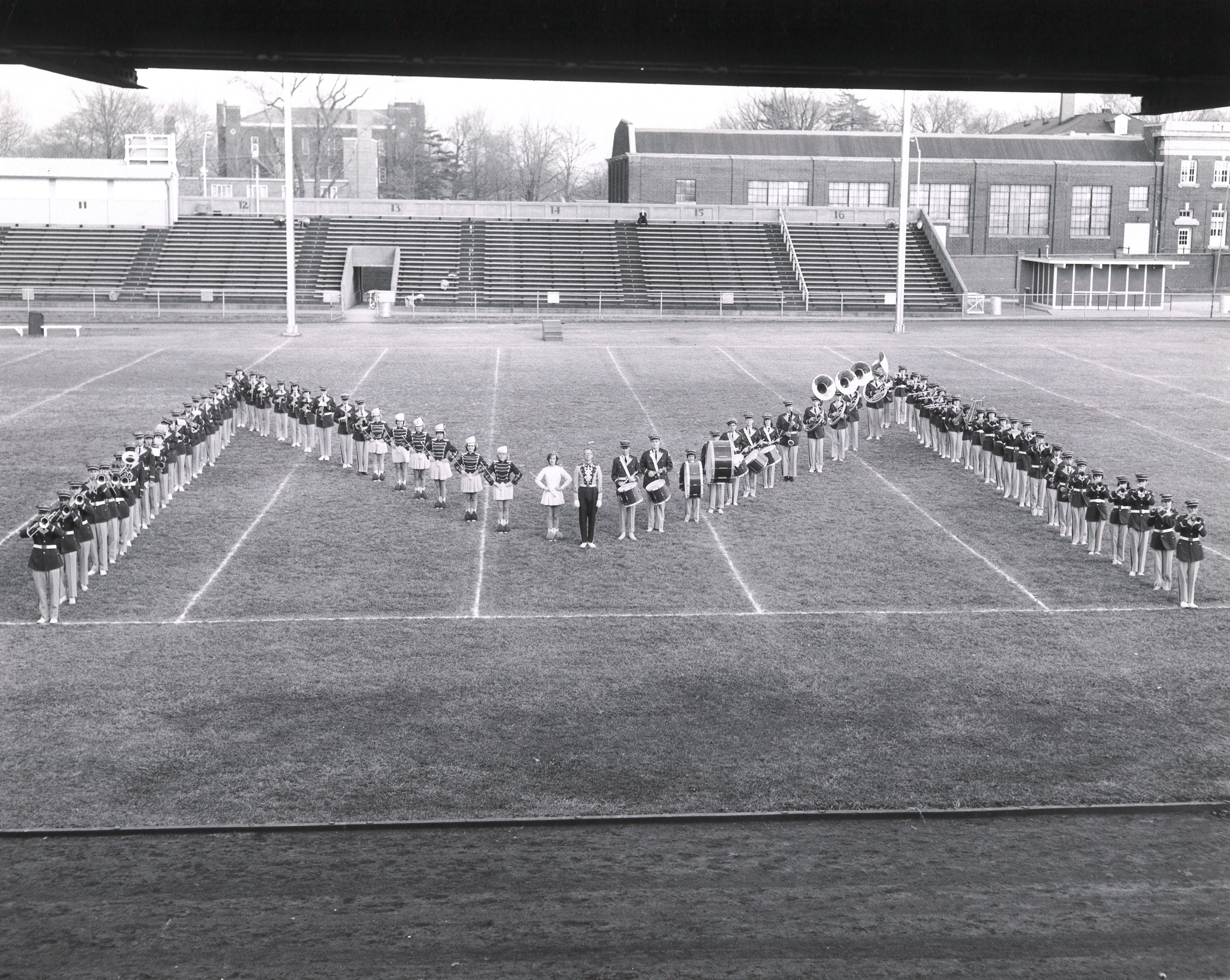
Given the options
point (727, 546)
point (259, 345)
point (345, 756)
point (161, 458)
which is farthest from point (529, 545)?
point (259, 345)

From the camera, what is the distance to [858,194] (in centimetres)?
7138

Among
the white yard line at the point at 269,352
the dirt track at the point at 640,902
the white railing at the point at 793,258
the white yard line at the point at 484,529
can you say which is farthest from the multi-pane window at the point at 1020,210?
the dirt track at the point at 640,902

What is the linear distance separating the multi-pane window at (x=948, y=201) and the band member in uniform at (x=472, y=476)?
52710mm

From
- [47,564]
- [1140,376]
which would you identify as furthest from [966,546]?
[1140,376]

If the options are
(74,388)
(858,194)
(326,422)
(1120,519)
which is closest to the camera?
(1120,519)

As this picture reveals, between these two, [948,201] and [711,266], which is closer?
[711,266]

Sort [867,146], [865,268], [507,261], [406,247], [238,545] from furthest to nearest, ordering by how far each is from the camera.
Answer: [867,146] → [406,247] → [865,268] → [507,261] → [238,545]

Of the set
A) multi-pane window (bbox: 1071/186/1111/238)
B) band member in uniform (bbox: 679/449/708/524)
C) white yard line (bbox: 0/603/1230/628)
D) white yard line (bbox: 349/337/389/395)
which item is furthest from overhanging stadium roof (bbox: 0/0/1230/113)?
multi-pane window (bbox: 1071/186/1111/238)

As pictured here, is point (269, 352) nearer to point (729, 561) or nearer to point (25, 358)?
point (25, 358)

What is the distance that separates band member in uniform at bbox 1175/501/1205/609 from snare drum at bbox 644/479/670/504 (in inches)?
284

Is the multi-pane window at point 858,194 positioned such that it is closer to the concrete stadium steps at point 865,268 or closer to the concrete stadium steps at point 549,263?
the concrete stadium steps at point 865,268

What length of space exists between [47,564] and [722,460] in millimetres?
10364

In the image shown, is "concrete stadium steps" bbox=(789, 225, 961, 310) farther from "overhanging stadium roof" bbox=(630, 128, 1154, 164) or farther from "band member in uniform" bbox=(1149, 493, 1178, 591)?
"band member in uniform" bbox=(1149, 493, 1178, 591)

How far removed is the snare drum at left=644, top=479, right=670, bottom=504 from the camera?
68.7 feet
